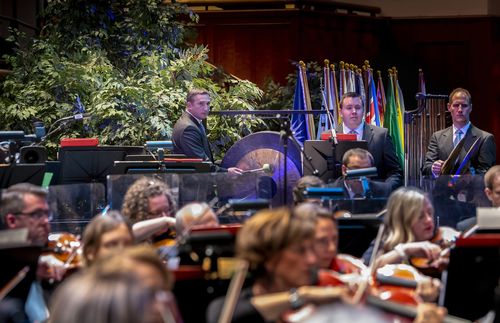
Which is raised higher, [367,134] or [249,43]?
[249,43]

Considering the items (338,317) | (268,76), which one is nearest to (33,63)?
(268,76)

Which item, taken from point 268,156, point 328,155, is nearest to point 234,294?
point 328,155

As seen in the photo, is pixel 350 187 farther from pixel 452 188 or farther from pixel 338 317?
pixel 338 317

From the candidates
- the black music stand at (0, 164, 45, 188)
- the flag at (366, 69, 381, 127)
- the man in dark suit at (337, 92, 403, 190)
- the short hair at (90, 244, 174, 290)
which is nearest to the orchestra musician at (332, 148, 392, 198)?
the man in dark suit at (337, 92, 403, 190)

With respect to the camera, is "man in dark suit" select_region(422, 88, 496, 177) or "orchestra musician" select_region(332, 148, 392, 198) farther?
"man in dark suit" select_region(422, 88, 496, 177)

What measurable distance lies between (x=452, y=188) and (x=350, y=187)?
2.29 ft

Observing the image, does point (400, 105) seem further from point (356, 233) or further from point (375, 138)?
point (356, 233)

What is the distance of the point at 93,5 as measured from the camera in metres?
11.5

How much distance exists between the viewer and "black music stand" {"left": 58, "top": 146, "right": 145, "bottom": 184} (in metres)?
7.98

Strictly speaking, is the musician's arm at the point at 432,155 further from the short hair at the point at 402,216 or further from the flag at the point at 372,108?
the short hair at the point at 402,216

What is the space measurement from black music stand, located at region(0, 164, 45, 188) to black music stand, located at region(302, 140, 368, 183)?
211cm

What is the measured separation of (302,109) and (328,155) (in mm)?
3373

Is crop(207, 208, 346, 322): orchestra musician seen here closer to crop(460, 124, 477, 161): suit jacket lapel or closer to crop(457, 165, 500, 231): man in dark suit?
crop(457, 165, 500, 231): man in dark suit

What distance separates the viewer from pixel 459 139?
8.86m
